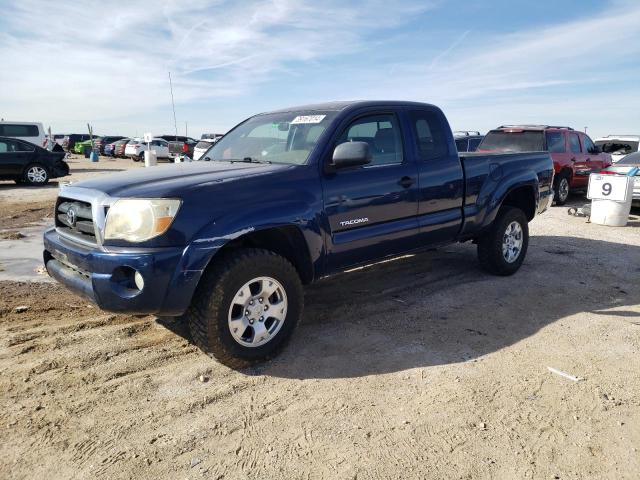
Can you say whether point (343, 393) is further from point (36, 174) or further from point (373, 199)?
point (36, 174)

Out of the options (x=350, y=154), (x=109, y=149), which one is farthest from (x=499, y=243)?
(x=109, y=149)

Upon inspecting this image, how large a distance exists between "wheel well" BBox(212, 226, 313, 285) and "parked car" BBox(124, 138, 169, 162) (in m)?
25.9

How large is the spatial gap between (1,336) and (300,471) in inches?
108

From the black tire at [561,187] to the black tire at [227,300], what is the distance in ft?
33.3

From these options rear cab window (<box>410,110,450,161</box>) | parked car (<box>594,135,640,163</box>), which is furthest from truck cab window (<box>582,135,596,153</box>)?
rear cab window (<box>410,110,450,161</box>)

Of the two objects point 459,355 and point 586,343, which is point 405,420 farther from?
point 586,343

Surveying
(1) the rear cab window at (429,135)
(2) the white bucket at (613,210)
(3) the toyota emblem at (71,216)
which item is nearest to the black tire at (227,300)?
(3) the toyota emblem at (71,216)

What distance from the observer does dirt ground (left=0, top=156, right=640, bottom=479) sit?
2.45 metres

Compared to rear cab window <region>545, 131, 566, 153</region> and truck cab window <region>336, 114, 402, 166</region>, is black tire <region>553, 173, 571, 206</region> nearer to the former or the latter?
rear cab window <region>545, 131, 566, 153</region>

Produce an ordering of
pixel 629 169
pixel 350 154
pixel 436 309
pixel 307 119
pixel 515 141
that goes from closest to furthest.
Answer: pixel 350 154
pixel 307 119
pixel 436 309
pixel 629 169
pixel 515 141

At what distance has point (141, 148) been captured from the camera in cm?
2891

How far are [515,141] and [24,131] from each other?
730 inches

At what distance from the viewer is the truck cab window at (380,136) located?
411 centimetres

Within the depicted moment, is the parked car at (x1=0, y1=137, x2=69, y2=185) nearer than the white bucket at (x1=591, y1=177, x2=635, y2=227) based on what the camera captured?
No
